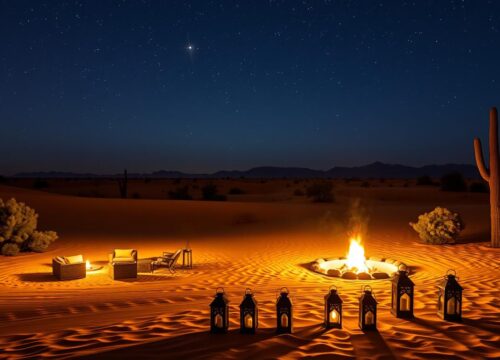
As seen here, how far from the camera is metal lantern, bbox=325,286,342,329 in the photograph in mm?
5730

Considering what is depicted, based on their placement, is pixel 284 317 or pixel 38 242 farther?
pixel 38 242

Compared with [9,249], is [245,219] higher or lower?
higher

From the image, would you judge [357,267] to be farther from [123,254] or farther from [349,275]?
[123,254]

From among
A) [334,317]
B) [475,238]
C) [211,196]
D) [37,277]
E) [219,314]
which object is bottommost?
[37,277]

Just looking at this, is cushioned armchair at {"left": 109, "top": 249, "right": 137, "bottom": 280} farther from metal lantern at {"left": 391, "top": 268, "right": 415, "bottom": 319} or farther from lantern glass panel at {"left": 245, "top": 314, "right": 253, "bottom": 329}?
metal lantern at {"left": 391, "top": 268, "right": 415, "bottom": 319}

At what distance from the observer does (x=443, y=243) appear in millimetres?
15133

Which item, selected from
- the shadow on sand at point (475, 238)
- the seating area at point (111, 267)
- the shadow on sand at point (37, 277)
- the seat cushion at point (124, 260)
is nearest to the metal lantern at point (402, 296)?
the seating area at point (111, 267)

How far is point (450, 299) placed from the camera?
19.9ft

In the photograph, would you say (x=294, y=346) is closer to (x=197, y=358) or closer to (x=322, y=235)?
(x=197, y=358)

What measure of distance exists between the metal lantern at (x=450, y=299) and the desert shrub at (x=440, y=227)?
31.5 feet

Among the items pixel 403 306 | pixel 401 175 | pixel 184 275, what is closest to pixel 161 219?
pixel 184 275

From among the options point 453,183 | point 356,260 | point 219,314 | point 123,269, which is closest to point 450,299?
point 219,314

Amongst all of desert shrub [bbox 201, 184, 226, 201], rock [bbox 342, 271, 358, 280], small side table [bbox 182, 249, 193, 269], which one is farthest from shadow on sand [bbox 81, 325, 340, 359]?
desert shrub [bbox 201, 184, 226, 201]

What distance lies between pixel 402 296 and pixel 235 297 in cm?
331
